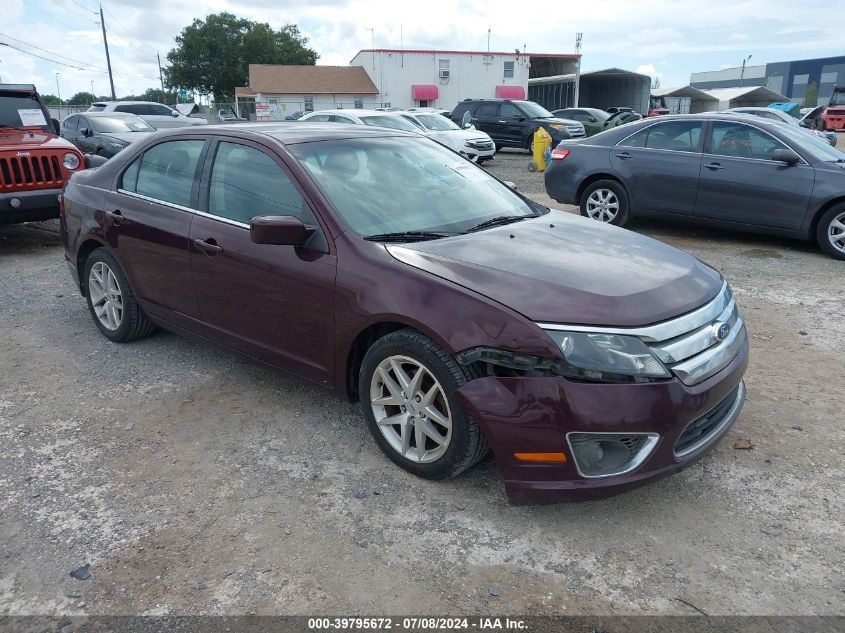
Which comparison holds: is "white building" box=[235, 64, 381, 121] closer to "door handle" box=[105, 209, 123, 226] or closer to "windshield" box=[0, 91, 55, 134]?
"windshield" box=[0, 91, 55, 134]

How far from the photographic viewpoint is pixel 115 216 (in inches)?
180

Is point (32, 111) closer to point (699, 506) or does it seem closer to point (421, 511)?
point (421, 511)

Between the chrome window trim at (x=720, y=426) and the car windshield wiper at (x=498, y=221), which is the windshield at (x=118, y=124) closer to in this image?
the car windshield wiper at (x=498, y=221)

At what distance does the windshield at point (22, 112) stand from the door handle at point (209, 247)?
22.5ft

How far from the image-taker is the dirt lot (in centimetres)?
248

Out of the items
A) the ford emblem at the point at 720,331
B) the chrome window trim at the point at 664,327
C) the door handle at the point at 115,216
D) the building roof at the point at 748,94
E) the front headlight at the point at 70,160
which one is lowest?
the ford emblem at the point at 720,331

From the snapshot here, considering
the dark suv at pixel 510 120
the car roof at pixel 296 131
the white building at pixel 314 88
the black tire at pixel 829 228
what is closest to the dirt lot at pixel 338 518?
the car roof at pixel 296 131

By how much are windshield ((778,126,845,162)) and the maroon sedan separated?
5.02m

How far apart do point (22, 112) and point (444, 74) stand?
44.9 m

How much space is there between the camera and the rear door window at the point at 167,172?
414 cm

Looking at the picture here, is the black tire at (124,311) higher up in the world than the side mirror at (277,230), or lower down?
lower down

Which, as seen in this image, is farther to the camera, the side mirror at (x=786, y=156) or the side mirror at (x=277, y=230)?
the side mirror at (x=786, y=156)

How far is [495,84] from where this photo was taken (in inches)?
2037

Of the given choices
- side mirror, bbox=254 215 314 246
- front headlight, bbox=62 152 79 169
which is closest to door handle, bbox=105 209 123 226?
side mirror, bbox=254 215 314 246
